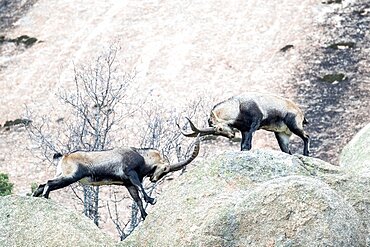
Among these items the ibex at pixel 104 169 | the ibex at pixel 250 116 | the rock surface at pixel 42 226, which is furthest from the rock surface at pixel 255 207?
the ibex at pixel 250 116

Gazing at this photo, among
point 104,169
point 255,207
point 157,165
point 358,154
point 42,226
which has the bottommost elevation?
point 358,154

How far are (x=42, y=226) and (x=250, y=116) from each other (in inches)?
161

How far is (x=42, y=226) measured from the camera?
12.0 meters

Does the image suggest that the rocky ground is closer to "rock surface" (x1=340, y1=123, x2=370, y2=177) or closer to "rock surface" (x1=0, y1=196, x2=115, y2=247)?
"rock surface" (x1=340, y1=123, x2=370, y2=177)

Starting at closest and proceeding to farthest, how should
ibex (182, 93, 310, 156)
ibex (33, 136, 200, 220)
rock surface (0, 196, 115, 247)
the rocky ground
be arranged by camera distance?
rock surface (0, 196, 115, 247) < ibex (33, 136, 200, 220) < ibex (182, 93, 310, 156) < the rocky ground

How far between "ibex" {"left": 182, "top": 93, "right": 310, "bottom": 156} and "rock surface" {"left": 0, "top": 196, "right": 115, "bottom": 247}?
2957 mm

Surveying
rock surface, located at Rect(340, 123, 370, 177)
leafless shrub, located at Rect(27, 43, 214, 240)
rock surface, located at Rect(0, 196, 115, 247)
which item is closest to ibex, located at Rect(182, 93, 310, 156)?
rock surface, located at Rect(340, 123, 370, 177)

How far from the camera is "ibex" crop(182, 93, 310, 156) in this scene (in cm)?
1393

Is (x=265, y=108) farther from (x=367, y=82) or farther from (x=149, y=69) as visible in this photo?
(x=149, y=69)

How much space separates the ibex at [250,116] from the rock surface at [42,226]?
2.96 metres

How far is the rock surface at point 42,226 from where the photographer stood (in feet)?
38.9

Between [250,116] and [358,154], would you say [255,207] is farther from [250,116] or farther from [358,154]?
[358,154]

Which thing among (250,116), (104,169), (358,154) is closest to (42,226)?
(104,169)

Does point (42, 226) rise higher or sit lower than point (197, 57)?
higher
